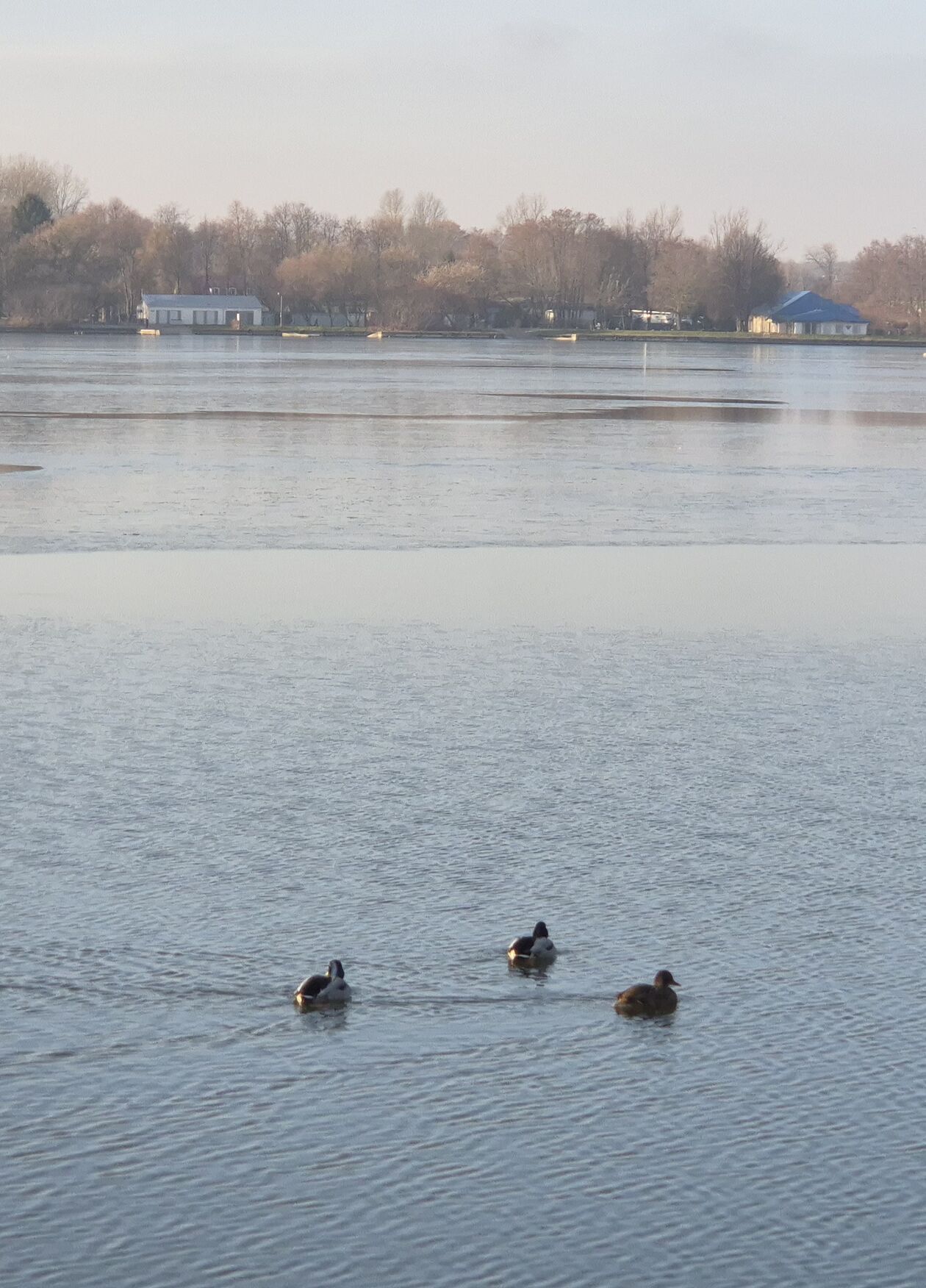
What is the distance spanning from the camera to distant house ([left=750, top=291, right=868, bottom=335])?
17912cm

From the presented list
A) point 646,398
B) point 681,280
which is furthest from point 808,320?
point 646,398

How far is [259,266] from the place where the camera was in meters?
184

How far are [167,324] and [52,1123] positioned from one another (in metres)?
164

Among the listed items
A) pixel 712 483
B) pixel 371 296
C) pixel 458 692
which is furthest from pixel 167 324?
pixel 458 692

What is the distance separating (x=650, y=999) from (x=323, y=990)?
1285 millimetres

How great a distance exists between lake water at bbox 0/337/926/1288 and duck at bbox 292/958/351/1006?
0.29ft

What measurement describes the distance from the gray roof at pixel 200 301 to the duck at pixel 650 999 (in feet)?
539

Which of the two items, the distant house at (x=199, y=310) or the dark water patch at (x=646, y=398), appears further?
the distant house at (x=199, y=310)

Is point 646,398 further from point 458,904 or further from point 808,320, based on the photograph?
point 808,320

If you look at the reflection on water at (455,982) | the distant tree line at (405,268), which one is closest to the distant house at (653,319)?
the distant tree line at (405,268)

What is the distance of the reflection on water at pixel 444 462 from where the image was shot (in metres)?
22.0

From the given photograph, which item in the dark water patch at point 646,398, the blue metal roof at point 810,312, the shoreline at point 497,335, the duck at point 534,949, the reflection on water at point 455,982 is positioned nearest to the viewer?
the reflection on water at point 455,982

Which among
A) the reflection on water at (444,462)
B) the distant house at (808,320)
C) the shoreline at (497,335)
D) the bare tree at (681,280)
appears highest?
the bare tree at (681,280)

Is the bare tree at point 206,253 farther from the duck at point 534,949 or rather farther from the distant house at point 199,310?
the duck at point 534,949
